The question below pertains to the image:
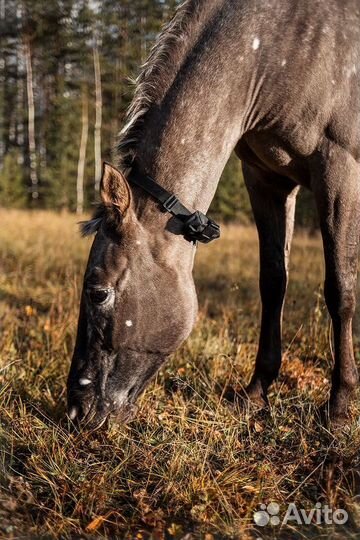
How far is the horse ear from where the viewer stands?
2.34 meters

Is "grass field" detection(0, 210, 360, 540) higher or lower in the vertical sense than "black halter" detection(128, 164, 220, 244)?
lower

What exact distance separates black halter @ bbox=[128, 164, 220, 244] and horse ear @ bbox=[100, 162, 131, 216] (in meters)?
0.14

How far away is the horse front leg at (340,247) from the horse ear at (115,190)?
1.08m

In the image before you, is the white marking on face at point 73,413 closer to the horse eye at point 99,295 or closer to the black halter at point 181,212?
the horse eye at point 99,295

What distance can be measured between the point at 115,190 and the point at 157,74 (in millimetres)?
678

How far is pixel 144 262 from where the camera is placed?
8.41 ft

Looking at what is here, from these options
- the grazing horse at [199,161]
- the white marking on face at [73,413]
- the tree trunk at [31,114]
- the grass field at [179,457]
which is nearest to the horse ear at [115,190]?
the grazing horse at [199,161]

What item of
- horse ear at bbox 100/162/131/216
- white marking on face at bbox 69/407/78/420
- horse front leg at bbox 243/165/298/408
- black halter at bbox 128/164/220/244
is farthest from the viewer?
horse front leg at bbox 243/165/298/408

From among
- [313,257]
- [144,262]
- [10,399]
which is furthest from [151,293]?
[313,257]

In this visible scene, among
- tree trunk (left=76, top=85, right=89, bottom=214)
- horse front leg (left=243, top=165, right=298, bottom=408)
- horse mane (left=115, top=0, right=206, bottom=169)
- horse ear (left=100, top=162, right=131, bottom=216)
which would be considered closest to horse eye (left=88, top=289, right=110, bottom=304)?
horse ear (left=100, top=162, right=131, bottom=216)

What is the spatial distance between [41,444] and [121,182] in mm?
1321

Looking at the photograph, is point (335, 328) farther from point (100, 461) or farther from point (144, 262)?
point (100, 461)

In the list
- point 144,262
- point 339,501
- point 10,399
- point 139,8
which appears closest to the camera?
point 339,501

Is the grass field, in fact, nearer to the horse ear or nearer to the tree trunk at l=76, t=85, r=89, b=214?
the horse ear
